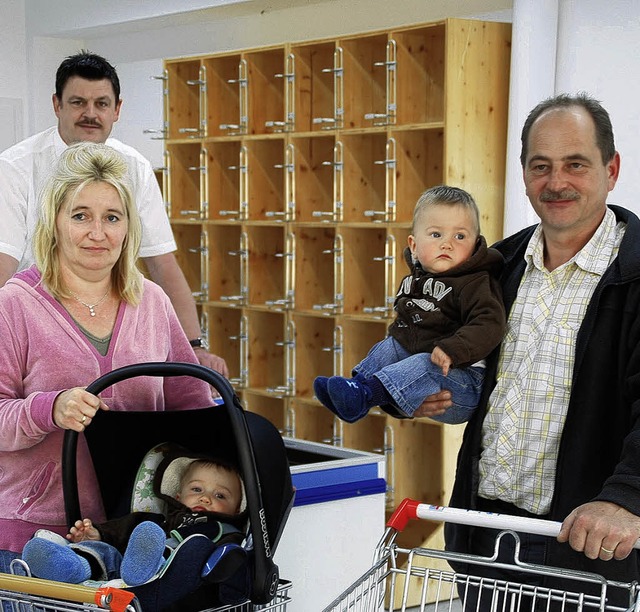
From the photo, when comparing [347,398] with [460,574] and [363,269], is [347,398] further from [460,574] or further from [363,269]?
[363,269]

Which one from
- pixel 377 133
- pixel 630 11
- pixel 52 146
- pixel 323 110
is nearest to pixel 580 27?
pixel 630 11

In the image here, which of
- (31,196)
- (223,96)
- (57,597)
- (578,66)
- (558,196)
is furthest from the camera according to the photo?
(223,96)

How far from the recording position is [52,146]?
10.3 feet

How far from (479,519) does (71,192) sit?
0.95 metres

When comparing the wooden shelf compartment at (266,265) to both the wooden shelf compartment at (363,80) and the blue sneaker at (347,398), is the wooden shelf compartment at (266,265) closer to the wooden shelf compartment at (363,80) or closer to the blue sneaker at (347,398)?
the wooden shelf compartment at (363,80)

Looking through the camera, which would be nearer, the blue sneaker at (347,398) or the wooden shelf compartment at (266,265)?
the blue sneaker at (347,398)

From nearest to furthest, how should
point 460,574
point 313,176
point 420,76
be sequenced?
point 460,574 → point 420,76 → point 313,176

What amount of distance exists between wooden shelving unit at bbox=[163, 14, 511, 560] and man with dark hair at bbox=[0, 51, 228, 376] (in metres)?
1.70

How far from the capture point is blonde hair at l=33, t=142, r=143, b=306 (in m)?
1.99

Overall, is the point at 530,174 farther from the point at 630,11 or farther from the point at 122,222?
the point at 630,11

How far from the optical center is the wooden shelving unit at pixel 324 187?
479 cm

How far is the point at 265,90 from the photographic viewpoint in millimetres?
5684

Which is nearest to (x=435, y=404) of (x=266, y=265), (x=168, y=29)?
(x=266, y=265)

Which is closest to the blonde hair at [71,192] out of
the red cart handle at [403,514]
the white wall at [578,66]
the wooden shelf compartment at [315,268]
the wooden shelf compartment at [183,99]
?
the red cart handle at [403,514]
